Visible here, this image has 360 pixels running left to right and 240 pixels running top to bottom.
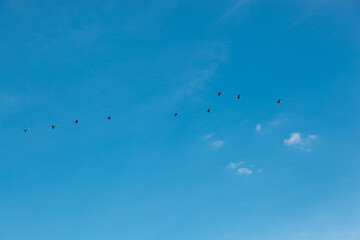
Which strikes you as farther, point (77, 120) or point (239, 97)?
point (77, 120)

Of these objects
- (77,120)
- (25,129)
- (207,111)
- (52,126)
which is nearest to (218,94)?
(207,111)

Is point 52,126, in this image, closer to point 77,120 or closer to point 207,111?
point 77,120

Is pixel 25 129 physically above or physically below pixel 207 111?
above

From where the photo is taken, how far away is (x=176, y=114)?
65312 millimetres

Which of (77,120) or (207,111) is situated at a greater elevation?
(77,120)

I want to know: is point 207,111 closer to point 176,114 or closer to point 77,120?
point 176,114

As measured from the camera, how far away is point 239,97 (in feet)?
200

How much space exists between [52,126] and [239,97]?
56188mm

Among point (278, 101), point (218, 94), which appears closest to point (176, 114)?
point (218, 94)

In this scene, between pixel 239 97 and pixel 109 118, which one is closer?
pixel 239 97

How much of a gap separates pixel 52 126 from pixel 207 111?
46969 mm

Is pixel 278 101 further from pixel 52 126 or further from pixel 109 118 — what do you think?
pixel 52 126

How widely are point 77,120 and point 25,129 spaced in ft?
50.4

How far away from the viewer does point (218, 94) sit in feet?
207
